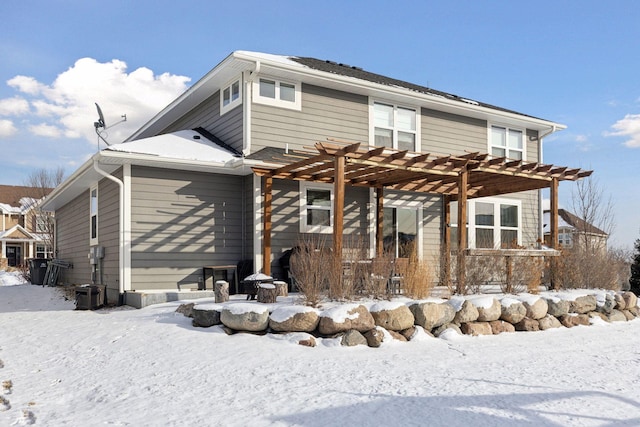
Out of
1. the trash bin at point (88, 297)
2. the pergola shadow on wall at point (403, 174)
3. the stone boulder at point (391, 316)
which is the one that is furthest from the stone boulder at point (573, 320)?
the trash bin at point (88, 297)

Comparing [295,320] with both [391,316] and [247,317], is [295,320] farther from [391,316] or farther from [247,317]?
[391,316]

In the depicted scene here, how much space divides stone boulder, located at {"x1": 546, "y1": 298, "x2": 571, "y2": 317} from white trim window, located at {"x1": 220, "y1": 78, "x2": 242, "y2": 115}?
722cm

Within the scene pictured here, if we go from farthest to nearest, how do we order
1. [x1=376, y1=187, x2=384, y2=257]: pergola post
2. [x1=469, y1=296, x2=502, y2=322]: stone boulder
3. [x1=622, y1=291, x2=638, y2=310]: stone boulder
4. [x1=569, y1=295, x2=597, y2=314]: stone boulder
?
[x1=376, y1=187, x2=384, y2=257]: pergola post, [x1=622, y1=291, x2=638, y2=310]: stone boulder, [x1=569, y1=295, x2=597, y2=314]: stone boulder, [x1=469, y1=296, x2=502, y2=322]: stone boulder

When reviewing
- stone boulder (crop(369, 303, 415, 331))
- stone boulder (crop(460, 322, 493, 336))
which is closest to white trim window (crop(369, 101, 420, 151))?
stone boulder (crop(460, 322, 493, 336))

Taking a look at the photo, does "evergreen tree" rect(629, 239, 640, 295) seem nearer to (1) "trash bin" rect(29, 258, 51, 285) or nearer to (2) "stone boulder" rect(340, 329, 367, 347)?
(2) "stone boulder" rect(340, 329, 367, 347)

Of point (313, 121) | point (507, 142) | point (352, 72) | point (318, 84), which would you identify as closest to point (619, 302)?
point (507, 142)

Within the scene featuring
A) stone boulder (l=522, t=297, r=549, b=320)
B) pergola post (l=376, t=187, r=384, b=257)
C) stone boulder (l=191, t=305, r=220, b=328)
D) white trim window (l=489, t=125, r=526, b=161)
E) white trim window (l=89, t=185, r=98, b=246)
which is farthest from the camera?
white trim window (l=489, t=125, r=526, b=161)

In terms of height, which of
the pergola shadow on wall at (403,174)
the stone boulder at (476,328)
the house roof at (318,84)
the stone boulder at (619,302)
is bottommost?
the stone boulder at (476,328)

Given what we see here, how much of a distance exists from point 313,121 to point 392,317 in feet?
20.3

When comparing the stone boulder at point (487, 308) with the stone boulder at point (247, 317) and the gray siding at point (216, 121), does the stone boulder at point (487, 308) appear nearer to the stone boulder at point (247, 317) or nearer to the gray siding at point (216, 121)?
the stone boulder at point (247, 317)

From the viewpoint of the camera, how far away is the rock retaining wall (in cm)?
695

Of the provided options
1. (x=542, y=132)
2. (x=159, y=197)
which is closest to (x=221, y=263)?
(x=159, y=197)

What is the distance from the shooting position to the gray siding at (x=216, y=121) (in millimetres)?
11766

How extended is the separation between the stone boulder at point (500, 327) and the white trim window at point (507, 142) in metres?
7.66
